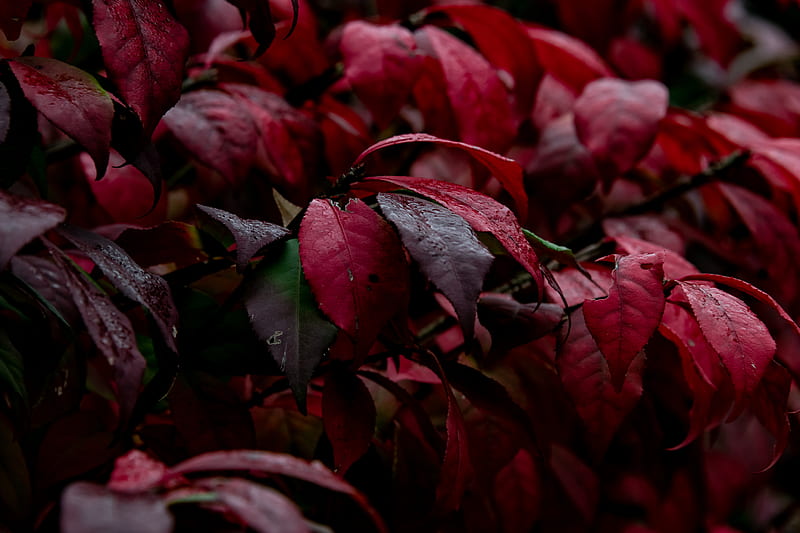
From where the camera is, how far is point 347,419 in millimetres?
479

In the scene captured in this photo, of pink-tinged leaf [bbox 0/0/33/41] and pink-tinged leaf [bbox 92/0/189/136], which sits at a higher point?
pink-tinged leaf [bbox 0/0/33/41]

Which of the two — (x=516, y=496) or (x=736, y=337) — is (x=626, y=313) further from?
(x=516, y=496)

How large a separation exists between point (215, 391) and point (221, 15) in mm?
567

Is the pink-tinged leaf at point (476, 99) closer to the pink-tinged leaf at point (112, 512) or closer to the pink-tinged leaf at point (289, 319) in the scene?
the pink-tinged leaf at point (289, 319)

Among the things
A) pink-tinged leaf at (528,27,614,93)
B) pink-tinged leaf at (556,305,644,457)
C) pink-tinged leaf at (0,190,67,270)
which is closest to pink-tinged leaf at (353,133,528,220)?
pink-tinged leaf at (556,305,644,457)

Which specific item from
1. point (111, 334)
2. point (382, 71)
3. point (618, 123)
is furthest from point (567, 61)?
point (111, 334)

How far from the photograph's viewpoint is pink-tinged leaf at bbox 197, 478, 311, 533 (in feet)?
0.91

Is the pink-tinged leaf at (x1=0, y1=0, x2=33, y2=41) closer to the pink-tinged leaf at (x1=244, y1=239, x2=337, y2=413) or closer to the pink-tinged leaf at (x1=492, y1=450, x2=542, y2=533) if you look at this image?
the pink-tinged leaf at (x1=244, y1=239, x2=337, y2=413)

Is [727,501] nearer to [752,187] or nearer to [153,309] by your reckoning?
[752,187]

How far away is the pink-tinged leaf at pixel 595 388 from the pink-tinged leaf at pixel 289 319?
0.19m

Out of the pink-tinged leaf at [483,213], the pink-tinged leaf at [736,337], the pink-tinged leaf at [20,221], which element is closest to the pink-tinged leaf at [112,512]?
the pink-tinged leaf at [20,221]

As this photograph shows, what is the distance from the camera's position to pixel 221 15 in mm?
908

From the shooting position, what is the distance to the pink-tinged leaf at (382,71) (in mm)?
661

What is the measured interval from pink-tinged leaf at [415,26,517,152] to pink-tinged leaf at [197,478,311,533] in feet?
1.44
